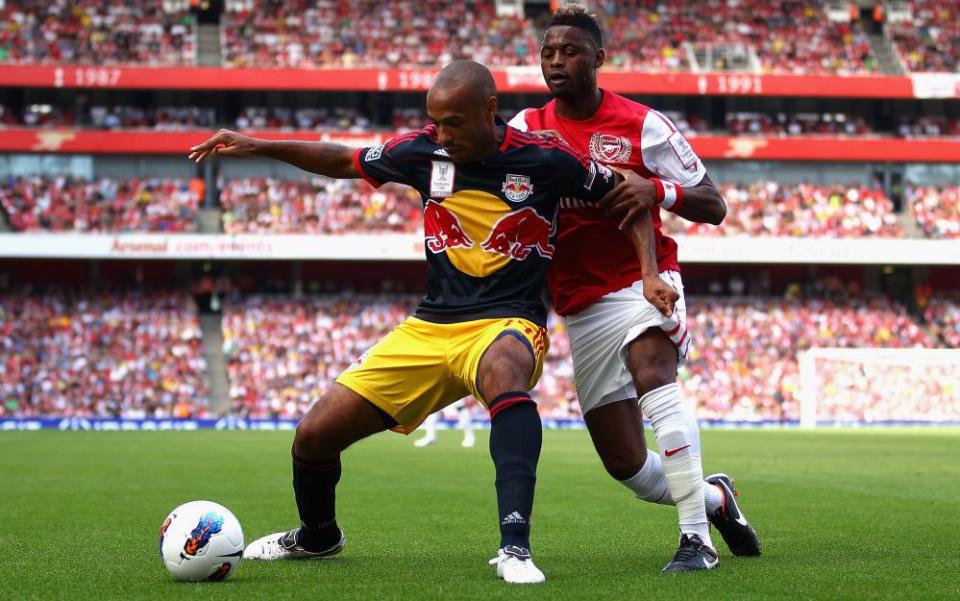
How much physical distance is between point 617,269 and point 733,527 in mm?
1541

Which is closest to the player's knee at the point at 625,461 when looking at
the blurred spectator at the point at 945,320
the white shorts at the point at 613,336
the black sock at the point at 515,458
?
the white shorts at the point at 613,336

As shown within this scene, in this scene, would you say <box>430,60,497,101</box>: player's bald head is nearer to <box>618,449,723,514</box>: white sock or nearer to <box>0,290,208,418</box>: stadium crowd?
<box>618,449,723,514</box>: white sock

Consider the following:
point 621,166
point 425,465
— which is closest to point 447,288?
point 621,166

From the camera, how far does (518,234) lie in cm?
A: 601

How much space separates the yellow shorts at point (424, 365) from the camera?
5.86m

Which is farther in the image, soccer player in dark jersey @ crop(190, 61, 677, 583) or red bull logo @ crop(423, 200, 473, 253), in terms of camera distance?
red bull logo @ crop(423, 200, 473, 253)

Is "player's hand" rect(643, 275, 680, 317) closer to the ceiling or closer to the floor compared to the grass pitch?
closer to the ceiling

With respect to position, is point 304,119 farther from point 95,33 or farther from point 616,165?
point 616,165

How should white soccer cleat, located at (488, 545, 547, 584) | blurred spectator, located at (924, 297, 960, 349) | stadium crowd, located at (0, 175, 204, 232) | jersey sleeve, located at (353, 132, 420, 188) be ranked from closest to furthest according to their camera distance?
1. white soccer cleat, located at (488, 545, 547, 584)
2. jersey sleeve, located at (353, 132, 420, 188)
3. stadium crowd, located at (0, 175, 204, 232)
4. blurred spectator, located at (924, 297, 960, 349)

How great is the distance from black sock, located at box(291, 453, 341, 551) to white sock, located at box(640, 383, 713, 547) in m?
1.66

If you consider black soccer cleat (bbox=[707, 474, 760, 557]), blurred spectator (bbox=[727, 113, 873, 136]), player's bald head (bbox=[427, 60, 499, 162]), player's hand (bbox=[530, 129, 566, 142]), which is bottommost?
blurred spectator (bbox=[727, 113, 873, 136])

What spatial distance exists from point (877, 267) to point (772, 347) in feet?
21.2

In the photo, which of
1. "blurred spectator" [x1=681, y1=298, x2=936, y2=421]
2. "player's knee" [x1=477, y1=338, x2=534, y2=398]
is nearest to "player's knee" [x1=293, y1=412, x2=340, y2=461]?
"player's knee" [x1=477, y1=338, x2=534, y2=398]

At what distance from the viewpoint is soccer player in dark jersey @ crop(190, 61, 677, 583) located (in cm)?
573
